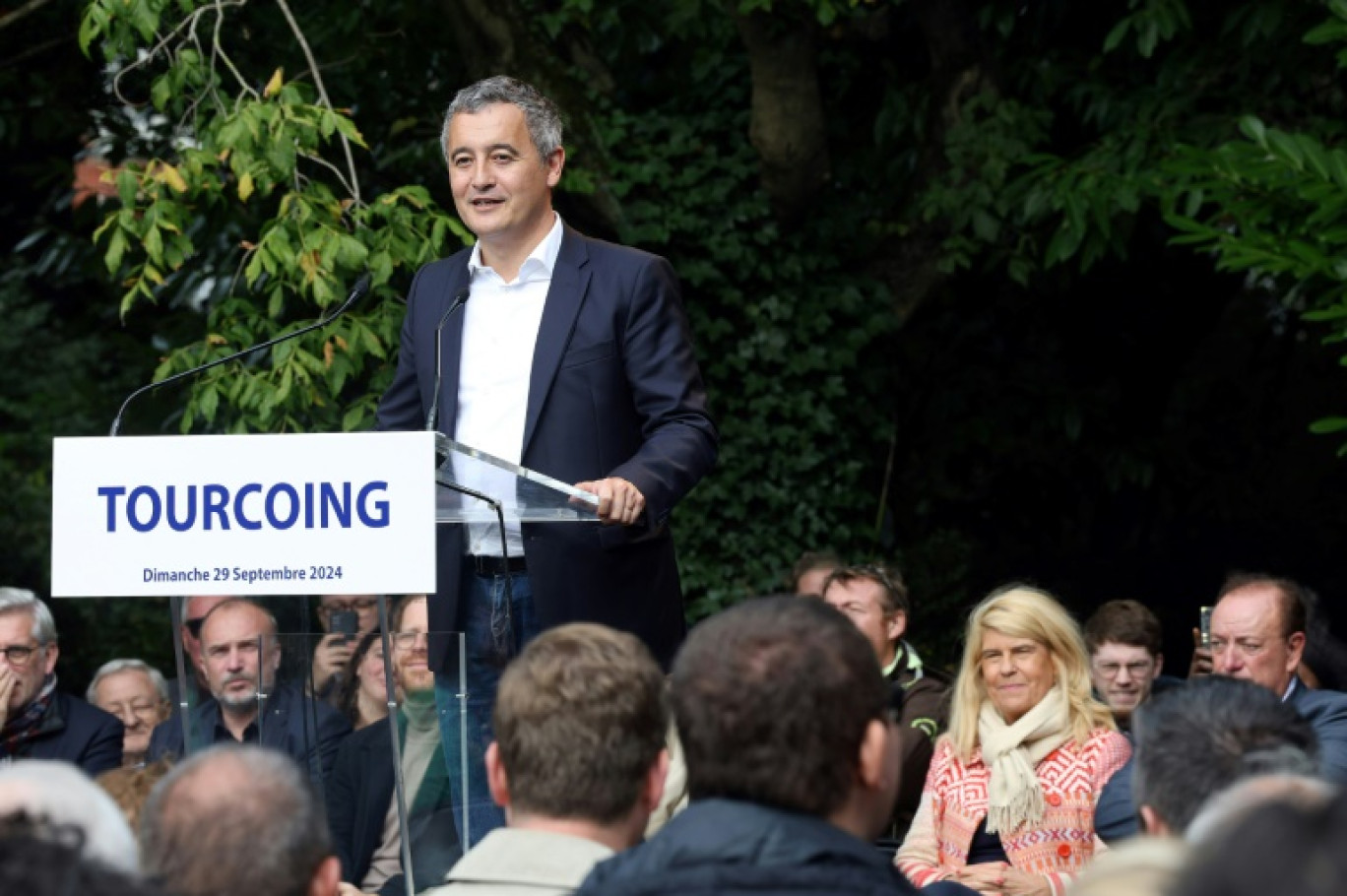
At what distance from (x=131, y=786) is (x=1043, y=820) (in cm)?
244

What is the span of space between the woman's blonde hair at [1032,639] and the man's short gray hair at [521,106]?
1.68 metres

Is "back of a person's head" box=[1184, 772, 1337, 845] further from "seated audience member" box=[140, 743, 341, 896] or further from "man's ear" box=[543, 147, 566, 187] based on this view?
"man's ear" box=[543, 147, 566, 187]

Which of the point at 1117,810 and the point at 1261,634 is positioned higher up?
the point at 1261,634

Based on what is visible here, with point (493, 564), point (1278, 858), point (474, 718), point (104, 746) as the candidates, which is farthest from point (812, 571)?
point (1278, 858)

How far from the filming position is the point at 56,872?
1.80 metres

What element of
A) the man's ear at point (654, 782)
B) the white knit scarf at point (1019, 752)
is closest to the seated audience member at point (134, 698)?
the white knit scarf at point (1019, 752)

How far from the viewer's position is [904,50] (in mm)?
9094

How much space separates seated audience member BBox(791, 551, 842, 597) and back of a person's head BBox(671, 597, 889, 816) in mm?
3934

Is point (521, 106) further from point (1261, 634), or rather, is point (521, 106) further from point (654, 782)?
point (1261, 634)

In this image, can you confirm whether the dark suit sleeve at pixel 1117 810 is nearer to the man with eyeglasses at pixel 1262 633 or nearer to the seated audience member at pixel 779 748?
the man with eyeglasses at pixel 1262 633

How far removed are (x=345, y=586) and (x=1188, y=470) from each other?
6.56m

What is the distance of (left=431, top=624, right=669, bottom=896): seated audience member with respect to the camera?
9.00 feet

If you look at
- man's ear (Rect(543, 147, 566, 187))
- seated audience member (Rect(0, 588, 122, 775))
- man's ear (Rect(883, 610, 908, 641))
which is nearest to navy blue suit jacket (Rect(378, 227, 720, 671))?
man's ear (Rect(543, 147, 566, 187))

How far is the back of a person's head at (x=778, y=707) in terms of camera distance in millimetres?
2582
